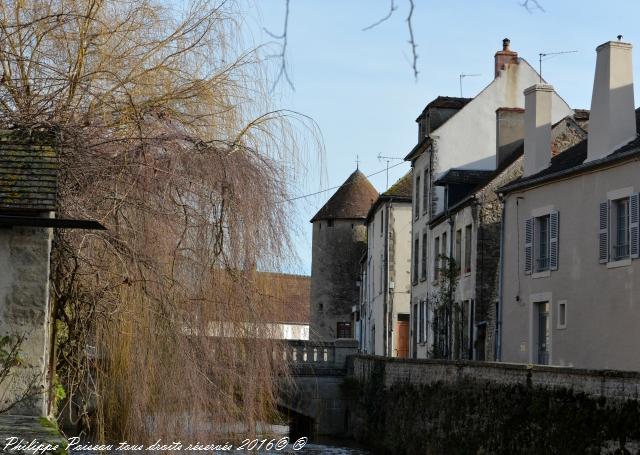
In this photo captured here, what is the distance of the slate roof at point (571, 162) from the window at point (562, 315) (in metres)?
2.46

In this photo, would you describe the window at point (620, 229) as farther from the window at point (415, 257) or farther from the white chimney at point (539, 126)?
the window at point (415, 257)

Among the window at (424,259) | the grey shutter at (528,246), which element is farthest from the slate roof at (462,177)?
the grey shutter at (528,246)

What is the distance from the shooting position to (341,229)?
5134 centimetres

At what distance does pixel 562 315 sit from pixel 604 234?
2.35 meters

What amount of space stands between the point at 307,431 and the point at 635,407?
1891cm

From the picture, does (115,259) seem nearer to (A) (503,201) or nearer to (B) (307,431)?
(A) (503,201)

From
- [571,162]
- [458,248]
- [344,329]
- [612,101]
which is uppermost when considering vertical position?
[612,101]

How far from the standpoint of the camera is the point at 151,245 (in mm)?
9812

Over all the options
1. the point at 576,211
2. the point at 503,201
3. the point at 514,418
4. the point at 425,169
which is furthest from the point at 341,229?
the point at 514,418

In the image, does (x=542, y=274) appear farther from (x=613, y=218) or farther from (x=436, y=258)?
(x=436, y=258)

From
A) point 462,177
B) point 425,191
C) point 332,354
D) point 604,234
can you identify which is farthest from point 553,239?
point 425,191

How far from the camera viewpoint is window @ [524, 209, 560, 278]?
21531 millimetres

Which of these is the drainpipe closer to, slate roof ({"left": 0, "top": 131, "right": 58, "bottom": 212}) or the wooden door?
the wooden door

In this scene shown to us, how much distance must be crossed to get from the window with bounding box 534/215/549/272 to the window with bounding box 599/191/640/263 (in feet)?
8.24
